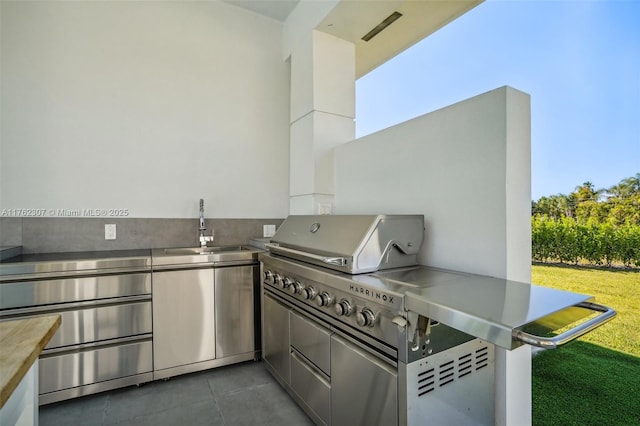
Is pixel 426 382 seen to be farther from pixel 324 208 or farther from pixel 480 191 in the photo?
pixel 324 208

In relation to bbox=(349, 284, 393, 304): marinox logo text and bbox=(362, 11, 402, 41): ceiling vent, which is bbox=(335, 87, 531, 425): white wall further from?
bbox=(362, 11, 402, 41): ceiling vent

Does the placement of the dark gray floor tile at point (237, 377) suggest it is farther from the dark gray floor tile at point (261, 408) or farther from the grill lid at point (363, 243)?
the grill lid at point (363, 243)

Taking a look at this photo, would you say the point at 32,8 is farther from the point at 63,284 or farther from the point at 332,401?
the point at 332,401

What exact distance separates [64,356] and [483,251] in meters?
2.77

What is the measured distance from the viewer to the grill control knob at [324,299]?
167 centimetres

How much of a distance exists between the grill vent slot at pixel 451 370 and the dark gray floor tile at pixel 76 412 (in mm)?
2062

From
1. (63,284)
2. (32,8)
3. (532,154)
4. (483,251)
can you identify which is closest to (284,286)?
(483,251)

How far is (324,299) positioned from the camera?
67.1 inches

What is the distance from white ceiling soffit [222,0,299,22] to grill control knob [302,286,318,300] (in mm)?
2979

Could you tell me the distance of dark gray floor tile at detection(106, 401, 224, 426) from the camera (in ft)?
6.36

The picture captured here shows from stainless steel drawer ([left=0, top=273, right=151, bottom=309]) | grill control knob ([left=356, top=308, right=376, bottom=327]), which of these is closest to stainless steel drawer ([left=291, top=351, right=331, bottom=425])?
grill control knob ([left=356, top=308, right=376, bottom=327])

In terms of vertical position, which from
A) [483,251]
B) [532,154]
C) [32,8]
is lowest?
[483,251]

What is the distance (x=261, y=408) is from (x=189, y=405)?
512 mm

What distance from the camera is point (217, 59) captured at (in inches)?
125
